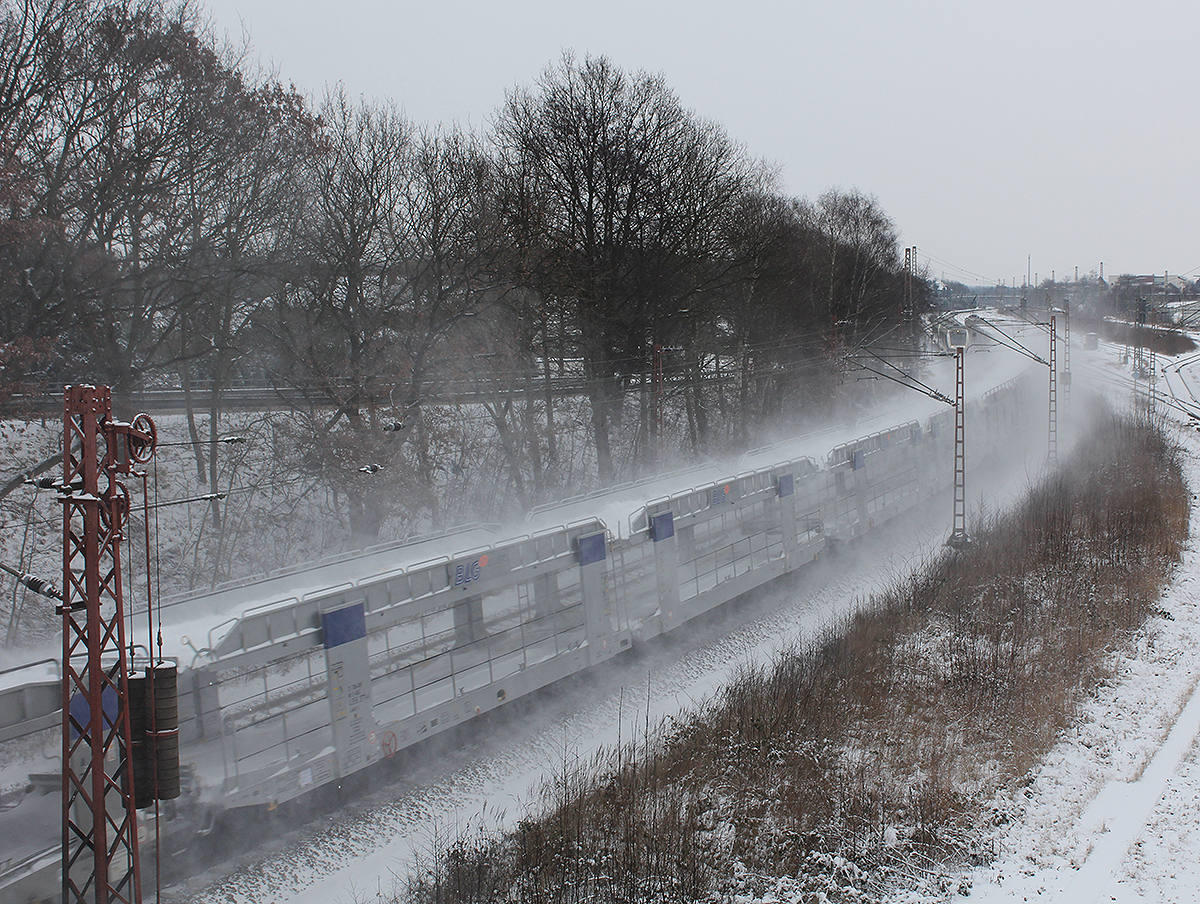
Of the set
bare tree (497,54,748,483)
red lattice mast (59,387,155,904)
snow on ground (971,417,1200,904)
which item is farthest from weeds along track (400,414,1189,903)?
bare tree (497,54,748,483)

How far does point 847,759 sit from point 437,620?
5.56 meters

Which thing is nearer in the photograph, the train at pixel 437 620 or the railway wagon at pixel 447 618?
the train at pixel 437 620

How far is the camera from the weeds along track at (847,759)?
8703mm

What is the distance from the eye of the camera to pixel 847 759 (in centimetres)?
1102

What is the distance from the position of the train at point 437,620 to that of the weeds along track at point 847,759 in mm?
1730

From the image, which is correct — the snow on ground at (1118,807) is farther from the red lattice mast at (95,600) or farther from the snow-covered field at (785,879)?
the red lattice mast at (95,600)

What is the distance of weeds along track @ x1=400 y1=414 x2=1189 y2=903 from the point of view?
8703mm

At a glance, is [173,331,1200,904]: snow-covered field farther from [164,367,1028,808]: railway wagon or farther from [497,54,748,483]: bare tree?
[497,54,748,483]: bare tree

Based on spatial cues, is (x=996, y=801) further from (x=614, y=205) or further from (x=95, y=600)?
(x=614, y=205)

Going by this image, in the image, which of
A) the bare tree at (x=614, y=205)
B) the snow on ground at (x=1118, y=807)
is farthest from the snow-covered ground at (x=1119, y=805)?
the bare tree at (x=614, y=205)

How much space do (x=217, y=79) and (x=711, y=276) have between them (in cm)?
1975

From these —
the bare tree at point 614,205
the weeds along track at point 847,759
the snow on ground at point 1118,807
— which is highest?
the bare tree at point 614,205

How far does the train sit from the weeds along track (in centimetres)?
173

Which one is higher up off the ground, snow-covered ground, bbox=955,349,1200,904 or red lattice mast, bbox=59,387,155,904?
red lattice mast, bbox=59,387,155,904
